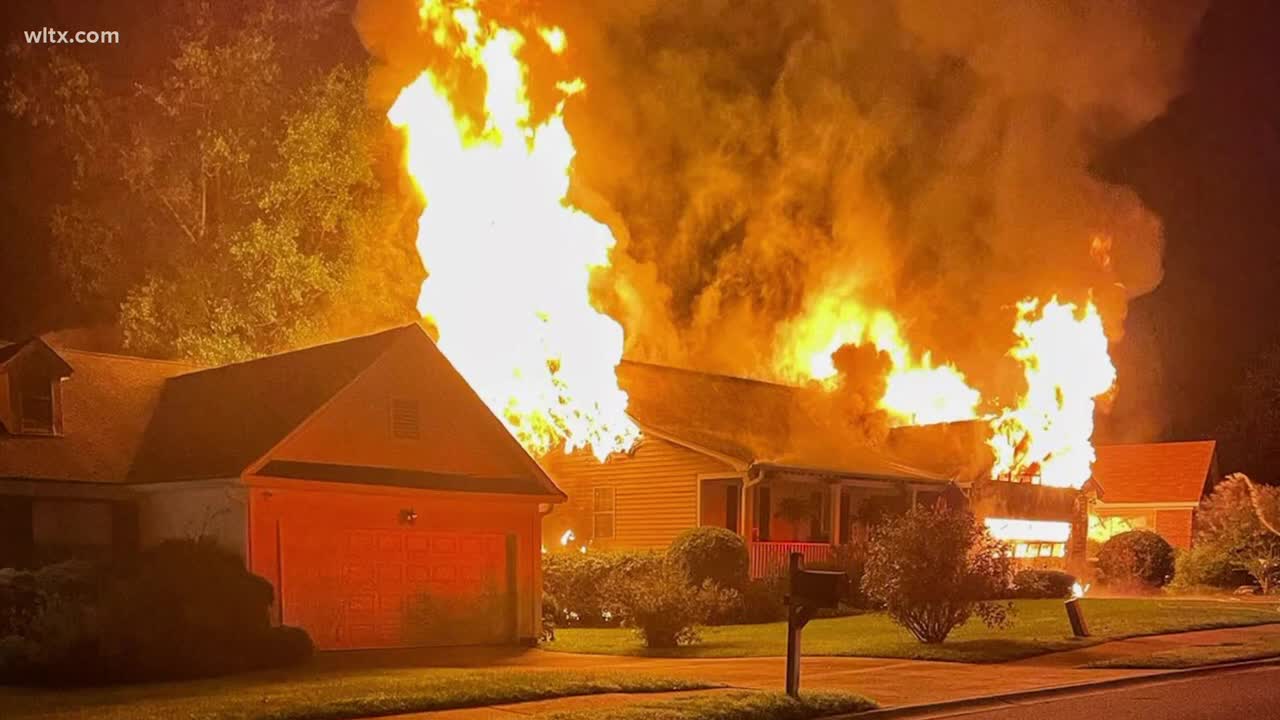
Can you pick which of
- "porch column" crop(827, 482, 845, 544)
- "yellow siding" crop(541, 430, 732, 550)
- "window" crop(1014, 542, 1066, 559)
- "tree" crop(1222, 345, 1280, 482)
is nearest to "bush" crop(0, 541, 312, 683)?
"yellow siding" crop(541, 430, 732, 550)

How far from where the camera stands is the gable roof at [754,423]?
110ft

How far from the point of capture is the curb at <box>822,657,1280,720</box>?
14414 millimetres

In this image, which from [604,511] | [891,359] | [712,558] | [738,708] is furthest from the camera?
[891,359]

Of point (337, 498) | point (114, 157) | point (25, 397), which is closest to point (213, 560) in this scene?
point (337, 498)

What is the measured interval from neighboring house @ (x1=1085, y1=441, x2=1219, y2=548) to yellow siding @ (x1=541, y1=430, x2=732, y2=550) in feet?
81.7

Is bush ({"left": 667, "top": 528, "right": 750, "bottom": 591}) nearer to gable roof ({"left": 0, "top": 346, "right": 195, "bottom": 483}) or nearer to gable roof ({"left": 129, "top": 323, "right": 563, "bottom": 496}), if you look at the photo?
gable roof ({"left": 129, "top": 323, "right": 563, "bottom": 496})

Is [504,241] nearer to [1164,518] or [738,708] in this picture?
[738,708]

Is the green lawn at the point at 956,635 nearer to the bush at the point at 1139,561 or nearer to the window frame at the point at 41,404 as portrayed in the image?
the bush at the point at 1139,561

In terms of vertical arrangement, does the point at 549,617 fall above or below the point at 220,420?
below

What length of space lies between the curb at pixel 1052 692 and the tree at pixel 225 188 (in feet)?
84.6

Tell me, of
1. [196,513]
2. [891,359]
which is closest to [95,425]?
[196,513]

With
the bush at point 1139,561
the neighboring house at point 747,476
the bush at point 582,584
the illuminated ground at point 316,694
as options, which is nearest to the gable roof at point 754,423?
the neighboring house at point 747,476

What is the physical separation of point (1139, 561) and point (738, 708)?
101ft

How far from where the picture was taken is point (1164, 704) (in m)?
15.1
